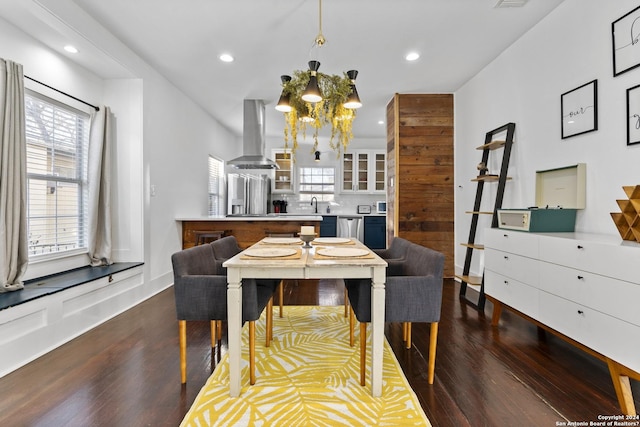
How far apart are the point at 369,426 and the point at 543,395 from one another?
1013 millimetres

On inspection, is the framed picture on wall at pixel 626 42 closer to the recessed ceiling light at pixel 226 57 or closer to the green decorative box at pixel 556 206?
the green decorative box at pixel 556 206

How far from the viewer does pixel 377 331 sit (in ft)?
5.49

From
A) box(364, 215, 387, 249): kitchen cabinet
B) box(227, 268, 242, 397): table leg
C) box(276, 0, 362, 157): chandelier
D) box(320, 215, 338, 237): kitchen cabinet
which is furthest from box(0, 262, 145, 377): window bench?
box(364, 215, 387, 249): kitchen cabinet

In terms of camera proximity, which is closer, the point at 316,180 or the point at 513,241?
the point at 513,241

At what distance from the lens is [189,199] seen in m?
4.73

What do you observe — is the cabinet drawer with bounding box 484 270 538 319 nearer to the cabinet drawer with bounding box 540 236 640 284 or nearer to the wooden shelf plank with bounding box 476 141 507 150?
the cabinet drawer with bounding box 540 236 640 284

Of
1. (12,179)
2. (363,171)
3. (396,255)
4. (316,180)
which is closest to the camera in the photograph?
(12,179)

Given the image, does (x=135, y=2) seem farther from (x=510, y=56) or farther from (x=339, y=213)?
(x=339, y=213)

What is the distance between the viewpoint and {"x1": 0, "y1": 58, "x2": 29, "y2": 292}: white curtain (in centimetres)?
217

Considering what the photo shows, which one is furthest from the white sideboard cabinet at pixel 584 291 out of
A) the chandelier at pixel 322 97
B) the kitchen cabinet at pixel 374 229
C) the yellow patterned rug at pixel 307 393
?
the kitchen cabinet at pixel 374 229

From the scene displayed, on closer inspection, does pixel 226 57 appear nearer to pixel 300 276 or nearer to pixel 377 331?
pixel 300 276

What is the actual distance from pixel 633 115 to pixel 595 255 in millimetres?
1017

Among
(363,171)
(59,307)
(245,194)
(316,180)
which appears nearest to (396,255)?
(59,307)

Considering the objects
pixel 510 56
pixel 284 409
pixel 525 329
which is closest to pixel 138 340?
pixel 284 409
